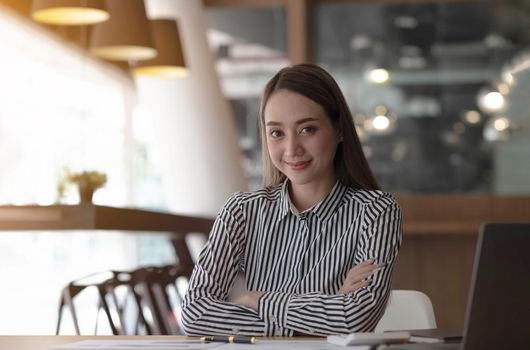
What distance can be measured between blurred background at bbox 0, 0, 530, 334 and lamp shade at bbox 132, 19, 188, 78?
0.92 m

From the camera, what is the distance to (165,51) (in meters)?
5.90

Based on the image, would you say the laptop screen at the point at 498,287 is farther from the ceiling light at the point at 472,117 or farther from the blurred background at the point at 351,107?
the ceiling light at the point at 472,117

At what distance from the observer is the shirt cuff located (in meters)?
2.22

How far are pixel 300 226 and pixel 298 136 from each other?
0.74 ft

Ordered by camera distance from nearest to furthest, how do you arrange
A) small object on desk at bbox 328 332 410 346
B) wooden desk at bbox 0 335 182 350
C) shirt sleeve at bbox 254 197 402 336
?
1. small object on desk at bbox 328 332 410 346
2. wooden desk at bbox 0 335 182 350
3. shirt sleeve at bbox 254 197 402 336

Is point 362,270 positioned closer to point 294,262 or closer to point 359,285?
point 359,285

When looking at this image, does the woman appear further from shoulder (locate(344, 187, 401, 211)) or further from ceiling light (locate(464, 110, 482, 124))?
ceiling light (locate(464, 110, 482, 124))

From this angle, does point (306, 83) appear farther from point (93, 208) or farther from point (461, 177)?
point (461, 177)

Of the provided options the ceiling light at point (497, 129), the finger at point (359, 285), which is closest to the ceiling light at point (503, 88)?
the ceiling light at point (497, 129)

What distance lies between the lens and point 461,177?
789 cm

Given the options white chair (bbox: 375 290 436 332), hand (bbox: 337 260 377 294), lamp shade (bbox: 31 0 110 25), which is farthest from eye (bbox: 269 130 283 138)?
lamp shade (bbox: 31 0 110 25)

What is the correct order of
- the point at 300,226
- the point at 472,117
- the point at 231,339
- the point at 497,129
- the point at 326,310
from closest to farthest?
the point at 231,339
the point at 326,310
the point at 300,226
the point at 497,129
the point at 472,117

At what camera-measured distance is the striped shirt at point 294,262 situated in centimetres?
222

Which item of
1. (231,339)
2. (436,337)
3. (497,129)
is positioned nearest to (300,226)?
(231,339)
